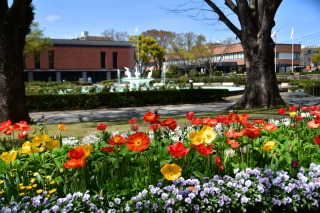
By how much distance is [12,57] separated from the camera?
10.4 metres

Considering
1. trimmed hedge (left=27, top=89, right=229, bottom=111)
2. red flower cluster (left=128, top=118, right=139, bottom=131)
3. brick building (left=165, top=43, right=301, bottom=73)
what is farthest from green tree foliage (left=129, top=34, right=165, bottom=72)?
red flower cluster (left=128, top=118, right=139, bottom=131)

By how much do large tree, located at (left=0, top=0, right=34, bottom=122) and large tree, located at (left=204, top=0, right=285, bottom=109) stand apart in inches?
302

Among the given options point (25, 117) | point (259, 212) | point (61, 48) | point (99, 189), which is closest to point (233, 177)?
point (259, 212)

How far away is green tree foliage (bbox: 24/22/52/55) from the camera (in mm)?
49422

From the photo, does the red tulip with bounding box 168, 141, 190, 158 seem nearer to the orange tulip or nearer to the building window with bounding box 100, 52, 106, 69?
the orange tulip

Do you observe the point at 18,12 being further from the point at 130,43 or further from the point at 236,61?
the point at 236,61

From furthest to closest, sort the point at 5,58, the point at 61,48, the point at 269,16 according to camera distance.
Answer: the point at 61,48 < the point at 269,16 < the point at 5,58

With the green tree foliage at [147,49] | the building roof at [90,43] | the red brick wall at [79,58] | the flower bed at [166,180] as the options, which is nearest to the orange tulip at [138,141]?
the flower bed at [166,180]

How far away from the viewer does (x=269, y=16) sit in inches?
529

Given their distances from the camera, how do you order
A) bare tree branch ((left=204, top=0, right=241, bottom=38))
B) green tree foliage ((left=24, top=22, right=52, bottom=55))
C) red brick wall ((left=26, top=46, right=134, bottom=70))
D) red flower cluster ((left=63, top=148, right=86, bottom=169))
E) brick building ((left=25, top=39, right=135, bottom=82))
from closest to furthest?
red flower cluster ((left=63, top=148, right=86, bottom=169))
bare tree branch ((left=204, top=0, right=241, bottom=38))
green tree foliage ((left=24, top=22, right=52, bottom=55))
brick building ((left=25, top=39, right=135, bottom=82))
red brick wall ((left=26, top=46, right=134, bottom=70))

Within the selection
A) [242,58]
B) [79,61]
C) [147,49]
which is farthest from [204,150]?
[242,58]

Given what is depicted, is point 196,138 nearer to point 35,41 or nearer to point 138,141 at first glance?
point 138,141

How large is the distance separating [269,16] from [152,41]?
54101mm

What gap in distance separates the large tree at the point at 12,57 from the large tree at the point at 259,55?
302 inches
